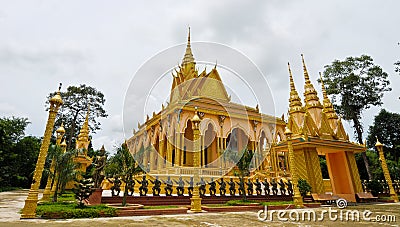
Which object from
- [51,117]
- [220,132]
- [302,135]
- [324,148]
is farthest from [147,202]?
[220,132]

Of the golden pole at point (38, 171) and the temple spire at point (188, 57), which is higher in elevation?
the temple spire at point (188, 57)

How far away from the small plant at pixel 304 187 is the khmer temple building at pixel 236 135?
0.61 meters

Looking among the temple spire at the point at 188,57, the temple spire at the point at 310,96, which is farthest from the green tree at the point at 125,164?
the temple spire at the point at 188,57

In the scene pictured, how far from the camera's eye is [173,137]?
69.7 ft

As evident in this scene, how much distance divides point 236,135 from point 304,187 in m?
13.6

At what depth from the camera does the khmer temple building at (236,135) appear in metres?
13.9

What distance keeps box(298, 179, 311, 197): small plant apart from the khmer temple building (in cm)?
61

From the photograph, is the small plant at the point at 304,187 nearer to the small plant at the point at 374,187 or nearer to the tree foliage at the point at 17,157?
the small plant at the point at 374,187

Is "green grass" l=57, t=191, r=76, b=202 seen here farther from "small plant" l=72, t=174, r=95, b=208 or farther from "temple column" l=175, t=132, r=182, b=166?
"temple column" l=175, t=132, r=182, b=166

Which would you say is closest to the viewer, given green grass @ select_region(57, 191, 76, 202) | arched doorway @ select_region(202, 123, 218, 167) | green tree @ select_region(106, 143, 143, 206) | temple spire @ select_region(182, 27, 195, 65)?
green tree @ select_region(106, 143, 143, 206)

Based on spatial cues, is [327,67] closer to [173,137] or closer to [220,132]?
[220,132]

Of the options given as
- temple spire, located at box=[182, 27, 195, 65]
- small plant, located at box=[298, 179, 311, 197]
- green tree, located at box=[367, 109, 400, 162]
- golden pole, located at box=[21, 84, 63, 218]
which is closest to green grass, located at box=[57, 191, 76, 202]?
golden pole, located at box=[21, 84, 63, 218]

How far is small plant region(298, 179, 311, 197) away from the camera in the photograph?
12102mm

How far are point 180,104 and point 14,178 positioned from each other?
80.5 feet
